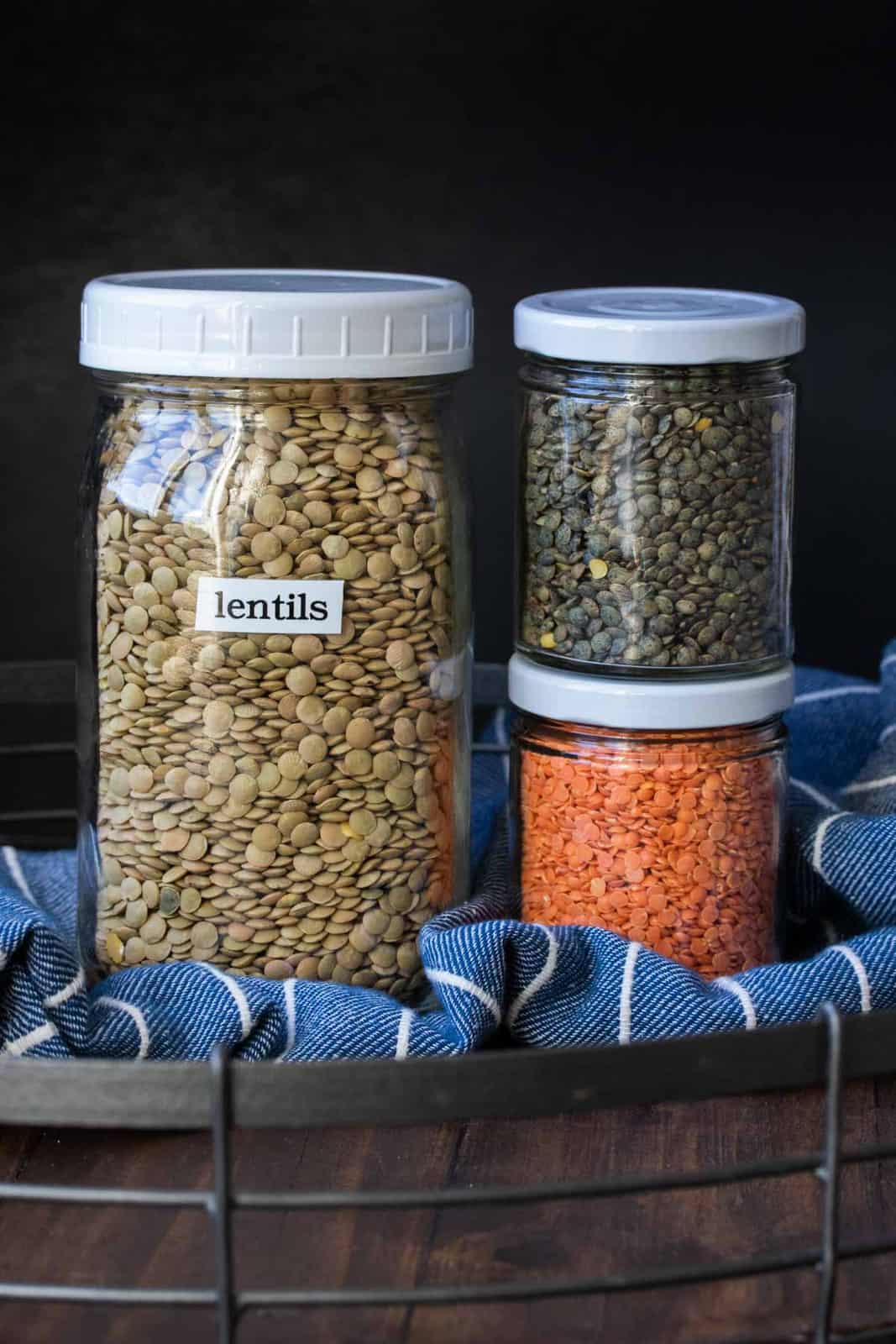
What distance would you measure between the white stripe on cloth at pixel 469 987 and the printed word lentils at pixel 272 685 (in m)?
0.05

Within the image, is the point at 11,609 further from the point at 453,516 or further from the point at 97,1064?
the point at 97,1064

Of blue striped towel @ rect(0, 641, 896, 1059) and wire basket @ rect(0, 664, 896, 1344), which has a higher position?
wire basket @ rect(0, 664, 896, 1344)

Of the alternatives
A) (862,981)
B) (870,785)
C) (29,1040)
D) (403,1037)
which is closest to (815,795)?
(870,785)

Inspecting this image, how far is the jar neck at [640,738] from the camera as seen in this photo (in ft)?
2.39

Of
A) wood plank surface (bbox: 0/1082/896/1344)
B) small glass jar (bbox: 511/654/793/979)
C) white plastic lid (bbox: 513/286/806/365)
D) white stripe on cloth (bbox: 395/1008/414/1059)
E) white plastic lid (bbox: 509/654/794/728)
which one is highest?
white plastic lid (bbox: 513/286/806/365)

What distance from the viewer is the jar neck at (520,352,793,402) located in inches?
27.6

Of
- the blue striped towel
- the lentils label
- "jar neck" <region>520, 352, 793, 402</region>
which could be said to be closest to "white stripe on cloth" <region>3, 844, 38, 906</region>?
the blue striped towel

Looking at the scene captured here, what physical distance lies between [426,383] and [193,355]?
0.32 feet

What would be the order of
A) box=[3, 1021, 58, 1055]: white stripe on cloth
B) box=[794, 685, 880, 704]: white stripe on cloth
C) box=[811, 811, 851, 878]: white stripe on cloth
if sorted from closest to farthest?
box=[3, 1021, 58, 1055]: white stripe on cloth → box=[811, 811, 851, 878]: white stripe on cloth → box=[794, 685, 880, 704]: white stripe on cloth

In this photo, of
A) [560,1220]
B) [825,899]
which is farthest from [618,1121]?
[825,899]

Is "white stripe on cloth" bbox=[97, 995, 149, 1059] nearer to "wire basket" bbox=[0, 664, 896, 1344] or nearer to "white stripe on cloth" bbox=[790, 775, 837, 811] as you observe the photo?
"wire basket" bbox=[0, 664, 896, 1344]

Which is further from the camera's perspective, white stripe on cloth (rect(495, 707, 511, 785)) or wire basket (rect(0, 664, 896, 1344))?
white stripe on cloth (rect(495, 707, 511, 785))

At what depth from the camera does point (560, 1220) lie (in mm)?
601

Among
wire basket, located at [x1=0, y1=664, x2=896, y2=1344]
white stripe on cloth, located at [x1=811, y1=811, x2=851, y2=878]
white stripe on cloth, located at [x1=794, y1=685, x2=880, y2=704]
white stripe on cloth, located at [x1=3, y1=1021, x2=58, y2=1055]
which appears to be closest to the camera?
wire basket, located at [x1=0, y1=664, x2=896, y2=1344]
